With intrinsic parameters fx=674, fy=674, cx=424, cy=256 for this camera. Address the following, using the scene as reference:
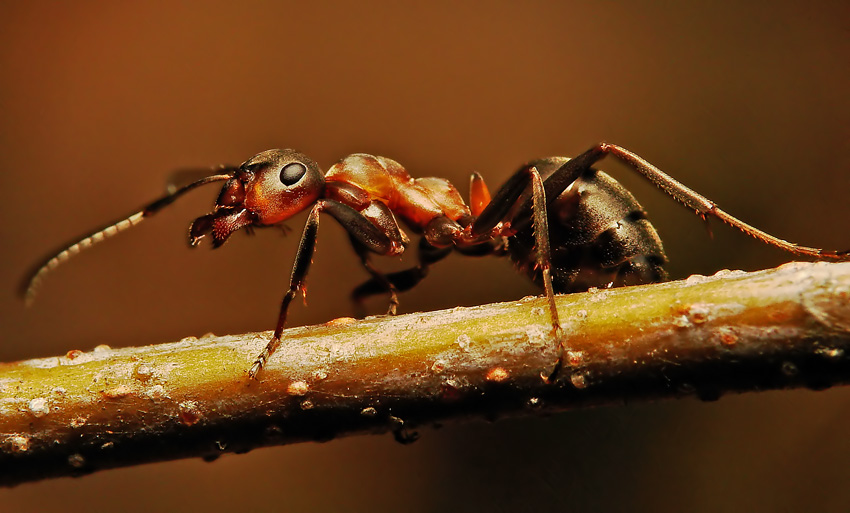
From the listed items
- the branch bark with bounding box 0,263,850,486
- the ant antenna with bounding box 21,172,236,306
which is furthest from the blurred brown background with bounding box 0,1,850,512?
the branch bark with bounding box 0,263,850,486

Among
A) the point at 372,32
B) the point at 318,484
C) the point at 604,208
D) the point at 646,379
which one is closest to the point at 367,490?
the point at 318,484

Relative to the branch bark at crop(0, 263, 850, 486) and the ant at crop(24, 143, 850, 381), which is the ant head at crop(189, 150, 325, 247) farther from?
the branch bark at crop(0, 263, 850, 486)

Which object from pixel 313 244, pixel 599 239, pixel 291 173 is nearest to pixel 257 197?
pixel 291 173

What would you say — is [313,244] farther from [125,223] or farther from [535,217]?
[125,223]

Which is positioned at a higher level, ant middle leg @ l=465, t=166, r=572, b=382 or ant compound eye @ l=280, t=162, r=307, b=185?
ant compound eye @ l=280, t=162, r=307, b=185

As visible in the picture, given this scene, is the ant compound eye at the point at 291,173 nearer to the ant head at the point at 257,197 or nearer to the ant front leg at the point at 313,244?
the ant head at the point at 257,197

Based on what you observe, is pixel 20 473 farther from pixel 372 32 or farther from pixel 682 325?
pixel 372 32

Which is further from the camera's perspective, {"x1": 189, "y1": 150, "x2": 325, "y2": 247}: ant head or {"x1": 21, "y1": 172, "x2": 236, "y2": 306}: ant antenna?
{"x1": 21, "y1": 172, "x2": 236, "y2": 306}: ant antenna
